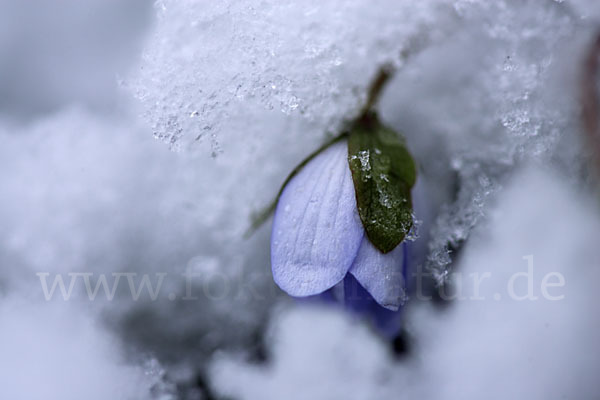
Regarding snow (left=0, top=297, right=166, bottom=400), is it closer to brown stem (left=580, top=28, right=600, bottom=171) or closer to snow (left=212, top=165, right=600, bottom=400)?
snow (left=212, top=165, right=600, bottom=400)

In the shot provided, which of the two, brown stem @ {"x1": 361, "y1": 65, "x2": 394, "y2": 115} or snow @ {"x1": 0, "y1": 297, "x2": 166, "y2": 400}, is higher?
snow @ {"x1": 0, "y1": 297, "x2": 166, "y2": 400}

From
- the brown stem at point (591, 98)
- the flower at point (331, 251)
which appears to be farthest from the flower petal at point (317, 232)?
the brown stem at point (591, 98)


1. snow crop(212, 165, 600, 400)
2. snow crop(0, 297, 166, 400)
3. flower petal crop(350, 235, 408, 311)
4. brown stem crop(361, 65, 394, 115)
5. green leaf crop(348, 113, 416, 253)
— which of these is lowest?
snow crop(212, 165, 600, 400)

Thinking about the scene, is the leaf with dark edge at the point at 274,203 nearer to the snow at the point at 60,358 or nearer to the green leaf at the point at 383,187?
the green leaf at the point at 383,187

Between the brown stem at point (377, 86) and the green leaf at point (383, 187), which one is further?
the brown stem at point (377, 86)

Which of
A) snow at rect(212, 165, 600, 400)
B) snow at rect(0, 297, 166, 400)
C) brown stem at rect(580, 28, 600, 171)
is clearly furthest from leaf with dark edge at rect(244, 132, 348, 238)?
brown stem at rect(580, 28, 600, 171)

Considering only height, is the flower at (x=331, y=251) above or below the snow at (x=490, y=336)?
above

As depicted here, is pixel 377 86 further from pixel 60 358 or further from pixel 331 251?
pixel 60 358

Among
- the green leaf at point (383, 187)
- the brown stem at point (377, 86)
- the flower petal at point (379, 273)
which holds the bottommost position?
the flower petal at point (379, 273)
